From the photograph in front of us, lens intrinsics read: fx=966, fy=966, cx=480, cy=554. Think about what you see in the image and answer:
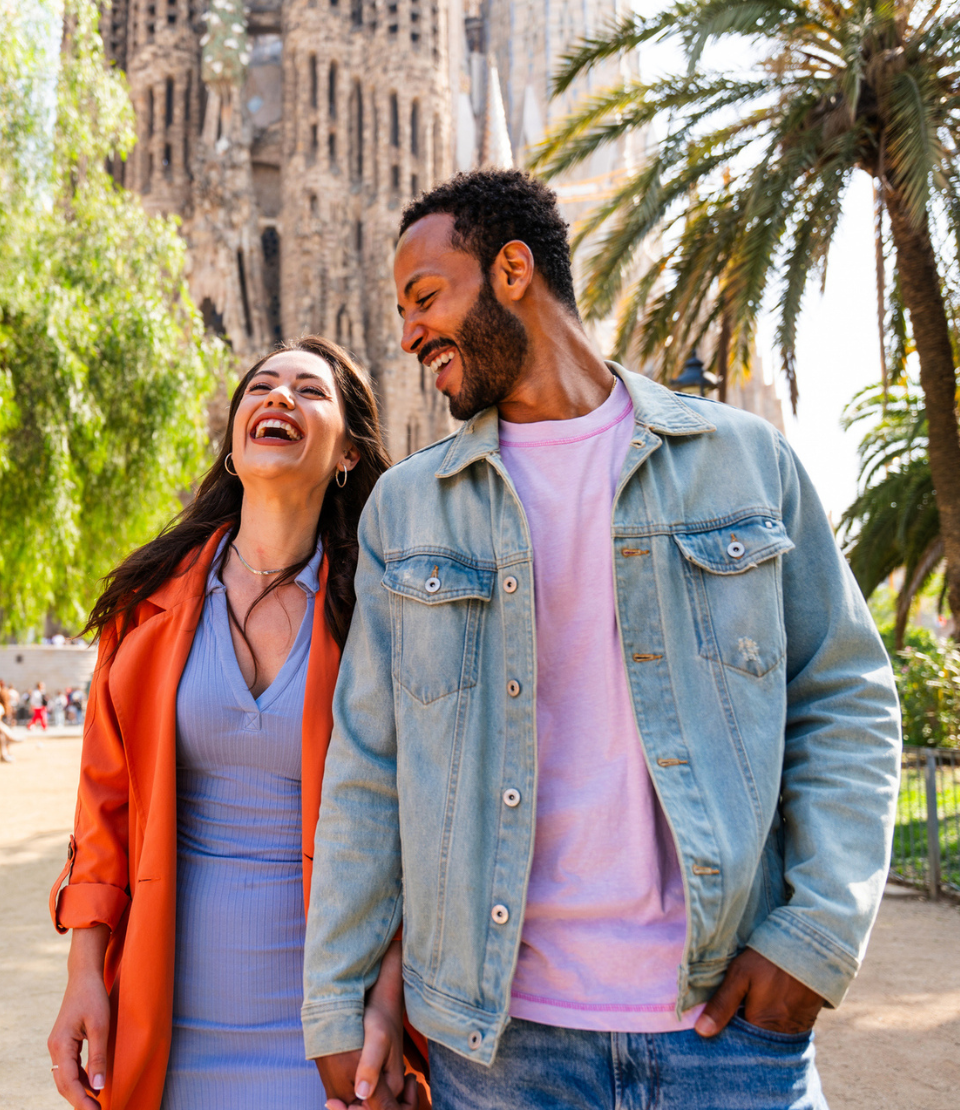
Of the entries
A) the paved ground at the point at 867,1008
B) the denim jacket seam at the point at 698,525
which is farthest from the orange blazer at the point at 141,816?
the paved ground at the point at 867,1008

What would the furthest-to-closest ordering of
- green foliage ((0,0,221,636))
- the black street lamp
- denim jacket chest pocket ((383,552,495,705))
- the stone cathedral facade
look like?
the stone cathedral facade → green foliage ((0,0,221,636)) → the black street lamp → denim jacket chest pocket ((383,552,495,705))

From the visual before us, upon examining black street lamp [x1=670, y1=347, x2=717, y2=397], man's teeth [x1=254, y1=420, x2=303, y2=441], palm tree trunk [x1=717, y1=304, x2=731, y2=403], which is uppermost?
palm tree trunk [x1=717, y1=304, x2=731, y2=403]

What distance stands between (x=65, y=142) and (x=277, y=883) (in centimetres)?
1145

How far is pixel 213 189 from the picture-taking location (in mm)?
31594

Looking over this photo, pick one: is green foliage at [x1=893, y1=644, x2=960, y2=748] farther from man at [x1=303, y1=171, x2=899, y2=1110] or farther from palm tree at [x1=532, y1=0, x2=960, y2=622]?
man at [x1=303, y1=171, x2=899, y2=1110]

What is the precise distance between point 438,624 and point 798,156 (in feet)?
22.0

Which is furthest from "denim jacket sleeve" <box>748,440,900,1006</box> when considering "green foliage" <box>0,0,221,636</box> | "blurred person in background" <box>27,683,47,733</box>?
"blurred person in background" <box>27,683,47,733</box>

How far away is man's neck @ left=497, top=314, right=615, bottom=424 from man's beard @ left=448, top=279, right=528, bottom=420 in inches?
1.0

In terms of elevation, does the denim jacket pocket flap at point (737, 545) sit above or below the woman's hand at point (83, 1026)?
above

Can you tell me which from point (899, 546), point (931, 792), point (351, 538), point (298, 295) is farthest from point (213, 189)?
point (351, 538)

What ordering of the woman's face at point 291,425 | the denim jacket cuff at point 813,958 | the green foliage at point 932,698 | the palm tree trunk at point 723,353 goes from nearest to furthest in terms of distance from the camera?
the denim jacket cuff at point 813,958 → the woman's face at point 291,425 → the palm tree trunk at point 723,353 → the green foliage at point 932,698

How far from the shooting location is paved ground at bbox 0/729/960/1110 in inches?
143

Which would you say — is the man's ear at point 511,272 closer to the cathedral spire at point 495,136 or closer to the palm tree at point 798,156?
the palm tree at point 798,156

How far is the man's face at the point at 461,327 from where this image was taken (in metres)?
1.70
